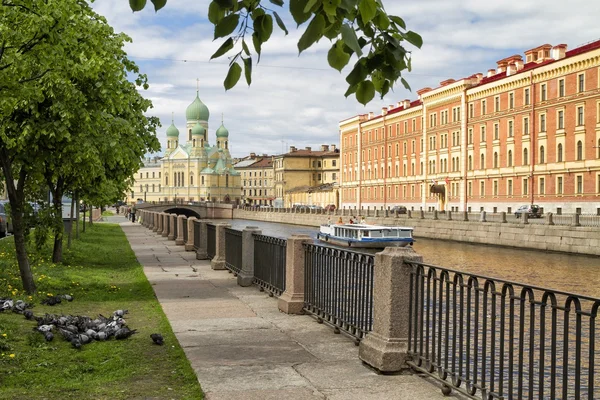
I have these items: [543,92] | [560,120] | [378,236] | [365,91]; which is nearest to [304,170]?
[543,92]

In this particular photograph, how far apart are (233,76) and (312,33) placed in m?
0.64

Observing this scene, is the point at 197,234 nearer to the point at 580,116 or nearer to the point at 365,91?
the point at 365,91

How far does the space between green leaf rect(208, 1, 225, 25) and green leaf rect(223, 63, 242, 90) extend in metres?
0.25

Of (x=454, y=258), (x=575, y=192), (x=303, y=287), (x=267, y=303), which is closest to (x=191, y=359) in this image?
(x=303, y=287)

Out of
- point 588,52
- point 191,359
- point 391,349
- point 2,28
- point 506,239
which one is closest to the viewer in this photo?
point 391,349

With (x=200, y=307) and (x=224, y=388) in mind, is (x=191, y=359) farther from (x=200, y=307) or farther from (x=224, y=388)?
(x=200, y=307)

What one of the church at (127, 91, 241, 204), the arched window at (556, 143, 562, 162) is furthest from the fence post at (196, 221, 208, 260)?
the church at (127, 91, 241, 204)

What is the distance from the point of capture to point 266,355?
826 cm

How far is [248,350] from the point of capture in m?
8.53

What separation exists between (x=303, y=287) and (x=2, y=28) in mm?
5557

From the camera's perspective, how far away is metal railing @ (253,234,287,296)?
12.8 m

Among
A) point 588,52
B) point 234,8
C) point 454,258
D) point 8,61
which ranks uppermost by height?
point 588,52

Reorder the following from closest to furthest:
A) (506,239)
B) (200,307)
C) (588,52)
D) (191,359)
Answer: (191,359) → (200,307) → (506,239) → (588,52)

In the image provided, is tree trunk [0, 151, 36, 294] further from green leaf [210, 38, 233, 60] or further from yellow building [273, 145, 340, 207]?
yellow building [273, 145, 340, 207]
